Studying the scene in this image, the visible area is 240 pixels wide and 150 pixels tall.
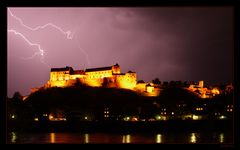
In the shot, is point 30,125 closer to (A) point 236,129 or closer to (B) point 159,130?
(B) point 159,130

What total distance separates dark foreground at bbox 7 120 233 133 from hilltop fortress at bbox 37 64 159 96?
20.0 ft

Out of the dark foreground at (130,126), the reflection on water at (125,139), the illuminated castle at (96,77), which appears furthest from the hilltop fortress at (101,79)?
the reflection on water at (125,139)

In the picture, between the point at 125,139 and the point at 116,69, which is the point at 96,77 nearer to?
the point at 116,69

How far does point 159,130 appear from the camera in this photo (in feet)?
67.9

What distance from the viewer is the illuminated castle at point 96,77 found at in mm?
29869

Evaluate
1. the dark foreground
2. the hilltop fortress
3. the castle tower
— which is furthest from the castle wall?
the dark foreground

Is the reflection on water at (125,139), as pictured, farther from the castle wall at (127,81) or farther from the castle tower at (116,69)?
the castle tower at (116,69)

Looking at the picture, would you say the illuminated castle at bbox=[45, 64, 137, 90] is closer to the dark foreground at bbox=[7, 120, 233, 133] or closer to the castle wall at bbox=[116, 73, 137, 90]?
the castle wall at bbox=[116, 73, 137, 90]

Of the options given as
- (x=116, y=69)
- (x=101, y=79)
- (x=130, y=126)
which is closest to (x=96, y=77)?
(x=101, y=79)

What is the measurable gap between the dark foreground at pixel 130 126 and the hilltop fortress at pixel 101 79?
611cm

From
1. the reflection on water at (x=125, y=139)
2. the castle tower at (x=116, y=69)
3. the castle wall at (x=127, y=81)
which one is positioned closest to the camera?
A: the reflection on water at (x=125, y=139)
